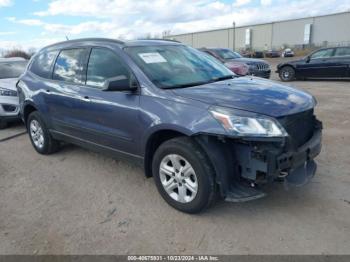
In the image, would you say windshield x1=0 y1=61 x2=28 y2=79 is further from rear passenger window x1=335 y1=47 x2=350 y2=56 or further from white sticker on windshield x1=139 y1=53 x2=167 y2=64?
rear passenger window x1=335 y1=47 x2=350 y2=56

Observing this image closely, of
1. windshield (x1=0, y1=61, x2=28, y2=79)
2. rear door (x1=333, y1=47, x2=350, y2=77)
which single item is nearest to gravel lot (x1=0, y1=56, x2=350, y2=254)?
windshield (x1=0, y1=61, x2=28, y2=79)

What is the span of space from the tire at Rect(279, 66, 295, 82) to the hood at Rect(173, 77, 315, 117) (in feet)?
37.4

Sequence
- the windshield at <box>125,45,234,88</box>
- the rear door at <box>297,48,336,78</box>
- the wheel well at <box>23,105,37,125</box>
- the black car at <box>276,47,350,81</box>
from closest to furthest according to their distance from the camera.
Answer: the windshield at <box>125,45,234,88</box>, the wheel well at <box>23,105,37,125</box>, the black car at <box>276,47,350,81</box>, the rear door at <box>297,48,336,78</box>

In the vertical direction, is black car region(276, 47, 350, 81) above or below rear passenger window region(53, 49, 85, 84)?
below

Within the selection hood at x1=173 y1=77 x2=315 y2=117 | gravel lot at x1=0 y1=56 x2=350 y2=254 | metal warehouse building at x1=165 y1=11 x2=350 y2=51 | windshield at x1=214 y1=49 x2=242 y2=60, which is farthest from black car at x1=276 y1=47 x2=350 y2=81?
metal warehouse building at x1=165 y1=11 x2=350 y2=51

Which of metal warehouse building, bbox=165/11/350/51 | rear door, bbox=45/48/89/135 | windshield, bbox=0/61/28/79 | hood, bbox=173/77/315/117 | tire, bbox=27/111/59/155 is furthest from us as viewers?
metal warehouse building, bbox=165/11/350/51

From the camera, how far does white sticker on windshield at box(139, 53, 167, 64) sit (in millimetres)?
3947

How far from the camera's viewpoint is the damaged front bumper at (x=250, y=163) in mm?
3057

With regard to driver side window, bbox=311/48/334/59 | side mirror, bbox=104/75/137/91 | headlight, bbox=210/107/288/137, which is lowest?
driver side window, bbox=311/48/334/59

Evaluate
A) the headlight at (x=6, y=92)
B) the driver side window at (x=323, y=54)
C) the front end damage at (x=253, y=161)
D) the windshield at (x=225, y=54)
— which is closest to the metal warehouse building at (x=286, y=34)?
the driver side window at (x=323, y=54)

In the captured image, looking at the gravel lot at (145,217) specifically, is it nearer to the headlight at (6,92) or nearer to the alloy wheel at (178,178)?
the alloy wheel at (178,178)

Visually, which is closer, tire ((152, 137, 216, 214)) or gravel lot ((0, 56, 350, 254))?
gravel lot ((0, 56, 350, 254))

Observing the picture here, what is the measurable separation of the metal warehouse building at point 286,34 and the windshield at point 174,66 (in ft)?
218

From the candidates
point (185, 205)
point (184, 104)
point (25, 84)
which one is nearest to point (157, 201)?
point (185, 205)
